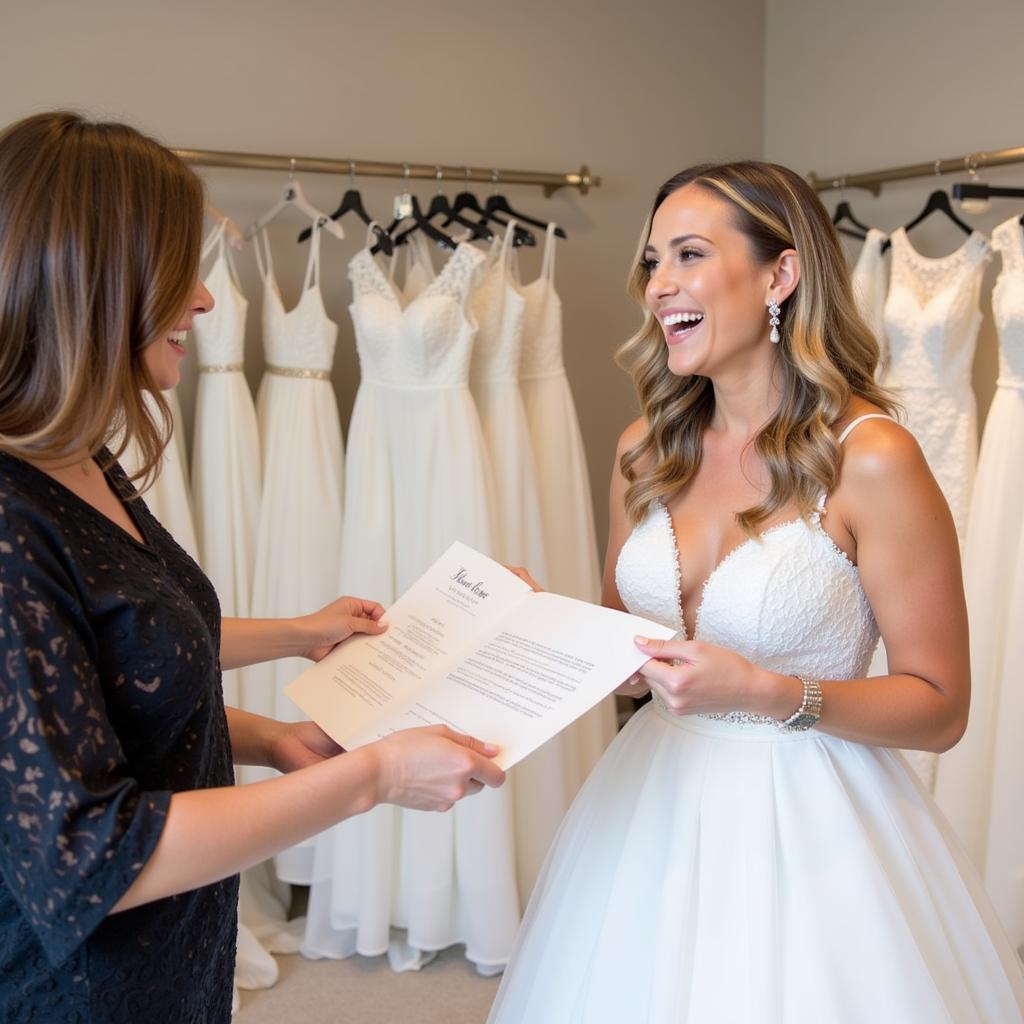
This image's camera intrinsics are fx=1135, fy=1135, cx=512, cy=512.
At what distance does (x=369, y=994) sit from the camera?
262 centimetres

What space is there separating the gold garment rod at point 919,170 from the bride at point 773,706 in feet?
3.64

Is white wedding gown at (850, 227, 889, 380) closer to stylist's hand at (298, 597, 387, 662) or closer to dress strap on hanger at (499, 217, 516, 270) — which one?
dress strap on hanger at (499, 217, 516, 270)

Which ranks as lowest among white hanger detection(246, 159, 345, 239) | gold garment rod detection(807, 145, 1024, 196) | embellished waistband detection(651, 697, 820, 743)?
embellished waistband detection(651, 697, 820, 743)

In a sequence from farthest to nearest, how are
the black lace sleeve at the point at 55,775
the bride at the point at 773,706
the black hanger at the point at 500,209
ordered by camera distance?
the black hanger at the point at 500,209
the bride at the point at 773,706
the black lace sleeve at the point at 55,775

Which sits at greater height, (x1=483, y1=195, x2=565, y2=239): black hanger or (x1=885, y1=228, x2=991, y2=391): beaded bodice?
(x1=483, y1=195, x2=565, y2=239): black hanger

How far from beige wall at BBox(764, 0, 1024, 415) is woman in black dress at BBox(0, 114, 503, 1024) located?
2281 mm

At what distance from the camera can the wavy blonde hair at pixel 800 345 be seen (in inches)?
64.2

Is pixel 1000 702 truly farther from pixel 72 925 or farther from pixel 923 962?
pixel 72 925

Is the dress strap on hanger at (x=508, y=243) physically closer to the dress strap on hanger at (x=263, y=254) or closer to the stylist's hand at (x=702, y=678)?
the dress strap on hanger at (x=263, y=254)

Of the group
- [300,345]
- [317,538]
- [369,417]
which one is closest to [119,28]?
[300,345]

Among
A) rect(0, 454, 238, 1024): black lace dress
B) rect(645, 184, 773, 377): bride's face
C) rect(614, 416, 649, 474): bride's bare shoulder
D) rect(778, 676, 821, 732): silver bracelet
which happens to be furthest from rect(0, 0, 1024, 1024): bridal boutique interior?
rect(0, 454, 238, 1024): black lace dress

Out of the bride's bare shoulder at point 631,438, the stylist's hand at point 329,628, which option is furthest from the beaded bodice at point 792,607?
the stylist's hand at point 329,628

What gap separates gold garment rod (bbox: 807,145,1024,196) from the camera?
2568mm

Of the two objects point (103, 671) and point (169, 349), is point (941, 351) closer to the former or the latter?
point (169, 349)
